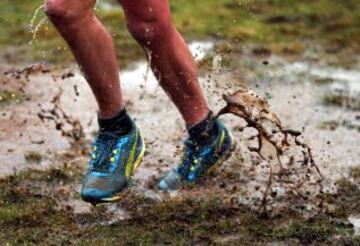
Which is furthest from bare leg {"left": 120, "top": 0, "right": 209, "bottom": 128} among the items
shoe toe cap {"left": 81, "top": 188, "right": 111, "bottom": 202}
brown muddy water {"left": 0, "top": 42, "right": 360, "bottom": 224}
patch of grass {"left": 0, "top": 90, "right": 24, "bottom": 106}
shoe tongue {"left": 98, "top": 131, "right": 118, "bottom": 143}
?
patch of grass {"left": 0, "top": 90, "right": 24, "bottom": 106}

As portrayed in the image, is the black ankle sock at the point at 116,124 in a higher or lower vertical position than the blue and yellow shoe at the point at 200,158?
higher

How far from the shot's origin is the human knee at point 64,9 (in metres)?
3.84

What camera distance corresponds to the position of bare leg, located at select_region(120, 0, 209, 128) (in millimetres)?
4073

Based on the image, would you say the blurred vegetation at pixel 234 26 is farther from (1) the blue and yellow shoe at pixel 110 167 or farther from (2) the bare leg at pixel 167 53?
(1) the blue and yellow shoe at pixel 110 167

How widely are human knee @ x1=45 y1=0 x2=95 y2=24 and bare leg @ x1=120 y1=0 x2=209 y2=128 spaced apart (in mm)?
223

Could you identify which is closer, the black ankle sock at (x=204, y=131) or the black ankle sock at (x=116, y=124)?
the black ankle sock at (x=116, y=124)

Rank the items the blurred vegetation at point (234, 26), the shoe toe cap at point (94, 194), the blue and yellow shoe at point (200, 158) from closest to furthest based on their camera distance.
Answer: the shoe toe cap at point (94, 194) → the blue and yellow shoe at point (200, 158) → the blurred vegetation at point (234, 26)

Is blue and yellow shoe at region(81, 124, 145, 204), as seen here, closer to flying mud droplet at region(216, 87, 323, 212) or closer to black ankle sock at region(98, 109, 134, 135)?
black ankle sock at region(98, 109, 134, 135)

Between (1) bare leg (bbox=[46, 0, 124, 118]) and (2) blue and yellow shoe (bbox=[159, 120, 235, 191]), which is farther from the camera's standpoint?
(2) blue and yellow shoe (bbox=[159, 120, 235, 191])

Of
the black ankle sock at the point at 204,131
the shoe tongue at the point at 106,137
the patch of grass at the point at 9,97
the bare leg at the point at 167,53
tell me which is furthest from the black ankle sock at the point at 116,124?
the patch of grass at the point at 9,97

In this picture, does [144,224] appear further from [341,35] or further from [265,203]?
[341,35]

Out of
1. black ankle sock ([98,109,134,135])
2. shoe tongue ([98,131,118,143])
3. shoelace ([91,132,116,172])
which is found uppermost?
black ankle sock ([98,109,134,135])

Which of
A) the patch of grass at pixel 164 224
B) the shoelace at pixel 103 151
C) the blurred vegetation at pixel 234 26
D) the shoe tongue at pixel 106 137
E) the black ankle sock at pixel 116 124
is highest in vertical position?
the black ankle sock at pixel 116 124

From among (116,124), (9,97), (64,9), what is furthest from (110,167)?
(9,97)
